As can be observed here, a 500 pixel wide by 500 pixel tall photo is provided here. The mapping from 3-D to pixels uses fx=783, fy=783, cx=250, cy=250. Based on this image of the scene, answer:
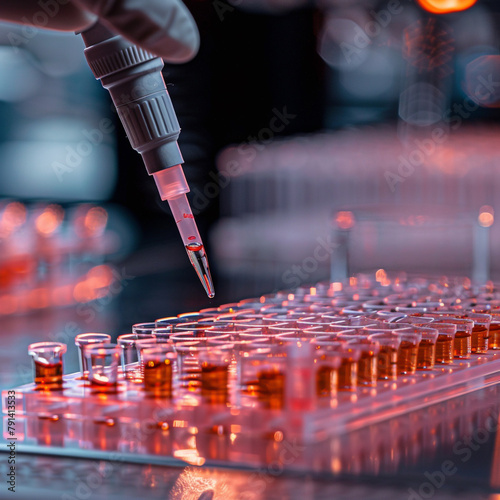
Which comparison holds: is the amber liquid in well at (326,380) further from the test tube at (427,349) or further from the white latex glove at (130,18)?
the white latex glove at (130,18)

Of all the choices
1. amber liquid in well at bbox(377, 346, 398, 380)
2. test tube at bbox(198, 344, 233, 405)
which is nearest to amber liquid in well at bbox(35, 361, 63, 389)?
test tube at bbox(198, 344, 233, 405)

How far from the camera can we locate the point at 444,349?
1362mm

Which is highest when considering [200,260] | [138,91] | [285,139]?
[285,139]

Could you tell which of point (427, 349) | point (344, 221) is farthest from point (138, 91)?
point (344, 221)

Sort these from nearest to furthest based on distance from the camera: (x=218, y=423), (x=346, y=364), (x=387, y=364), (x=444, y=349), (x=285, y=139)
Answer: (x=218, y=423) < (x=346, y=364) < (x=387, y=364) < (x=444, y=349) < (x=285, y=139)

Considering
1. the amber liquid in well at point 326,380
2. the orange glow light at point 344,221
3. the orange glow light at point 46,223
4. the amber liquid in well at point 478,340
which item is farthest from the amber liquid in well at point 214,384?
the orange glow light at point 46,223

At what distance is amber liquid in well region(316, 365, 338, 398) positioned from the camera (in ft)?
3.44

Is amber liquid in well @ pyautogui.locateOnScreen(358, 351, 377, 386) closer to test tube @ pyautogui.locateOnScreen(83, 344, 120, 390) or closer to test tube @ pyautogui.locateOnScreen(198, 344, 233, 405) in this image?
test tube @ pyautogui.locateOnScreen(198, 344, 233, 405)

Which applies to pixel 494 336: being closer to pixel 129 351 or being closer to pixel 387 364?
pixel 387 364

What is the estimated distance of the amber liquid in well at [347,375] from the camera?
1.11 meters

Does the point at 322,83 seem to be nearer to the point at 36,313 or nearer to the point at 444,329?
the point at 36,313

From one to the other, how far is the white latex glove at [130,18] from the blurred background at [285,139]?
396cm

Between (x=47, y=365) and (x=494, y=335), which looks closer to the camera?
(x=47, y=365)

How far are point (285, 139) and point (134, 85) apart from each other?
6059mm
